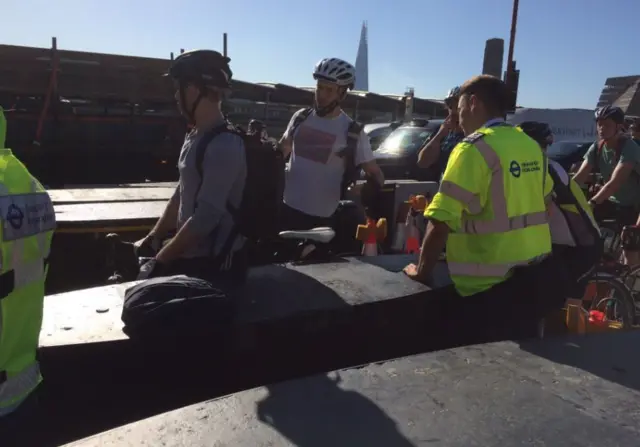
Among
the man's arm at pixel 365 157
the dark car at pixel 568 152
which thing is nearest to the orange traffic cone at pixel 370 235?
the man's arm at pixel 365 157

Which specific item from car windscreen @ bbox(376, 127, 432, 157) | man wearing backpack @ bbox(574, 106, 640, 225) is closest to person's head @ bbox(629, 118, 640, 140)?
man wearing backpack @ bbox(574, 106, 640, 225)

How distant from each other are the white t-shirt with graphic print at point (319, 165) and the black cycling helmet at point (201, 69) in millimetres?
1494

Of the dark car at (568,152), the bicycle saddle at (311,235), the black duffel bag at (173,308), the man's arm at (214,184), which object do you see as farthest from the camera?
the dark car at (568,152)

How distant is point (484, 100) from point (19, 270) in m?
2.19

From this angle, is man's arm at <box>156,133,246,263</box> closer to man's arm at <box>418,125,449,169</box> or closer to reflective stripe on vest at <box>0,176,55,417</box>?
reflective stripe on vest at <box>0,176,55,417</box>

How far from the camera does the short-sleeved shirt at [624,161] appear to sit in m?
6.29

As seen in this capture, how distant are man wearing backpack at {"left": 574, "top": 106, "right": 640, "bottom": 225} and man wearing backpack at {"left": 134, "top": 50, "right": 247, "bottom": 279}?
179 inches

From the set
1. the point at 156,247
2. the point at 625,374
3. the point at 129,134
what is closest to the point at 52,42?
the point at 129,134

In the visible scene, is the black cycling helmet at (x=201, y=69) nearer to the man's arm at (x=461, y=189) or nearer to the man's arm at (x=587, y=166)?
the man's arm at (x=461, y=189)

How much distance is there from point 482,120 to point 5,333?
2.26 metres

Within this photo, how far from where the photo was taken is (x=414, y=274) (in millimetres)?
3439

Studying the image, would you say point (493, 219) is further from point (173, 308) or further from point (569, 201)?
point (173, 308)

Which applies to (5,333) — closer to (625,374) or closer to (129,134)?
(625,374)

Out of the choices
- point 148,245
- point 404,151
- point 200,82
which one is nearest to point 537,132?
point 200,82
